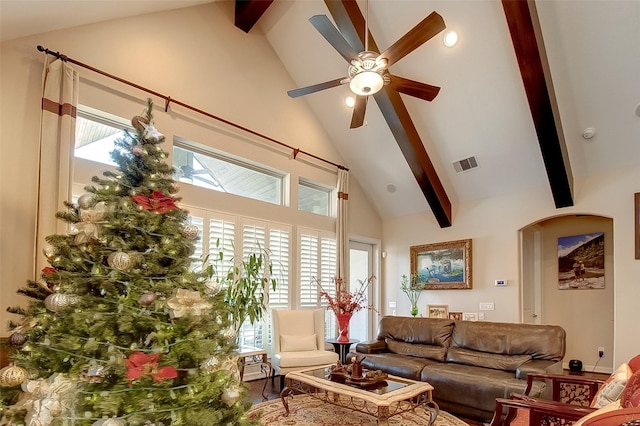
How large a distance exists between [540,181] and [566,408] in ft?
14.9

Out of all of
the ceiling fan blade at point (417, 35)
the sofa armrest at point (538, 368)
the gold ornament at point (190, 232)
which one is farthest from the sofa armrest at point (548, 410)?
the ceiling fan blade at point (417, 35)

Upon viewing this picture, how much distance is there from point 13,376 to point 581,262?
766 cm

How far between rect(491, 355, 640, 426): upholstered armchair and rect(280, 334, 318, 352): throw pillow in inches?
106

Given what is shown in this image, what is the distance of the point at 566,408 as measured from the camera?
2129mm

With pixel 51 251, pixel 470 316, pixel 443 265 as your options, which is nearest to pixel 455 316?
pixel 470 316

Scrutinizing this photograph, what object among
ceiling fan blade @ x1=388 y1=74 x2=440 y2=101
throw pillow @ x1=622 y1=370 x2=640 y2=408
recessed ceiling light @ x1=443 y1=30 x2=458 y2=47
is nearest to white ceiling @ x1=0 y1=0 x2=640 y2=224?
recessed ceiling light @ x1=443 y1=30 x2=458 y2=47

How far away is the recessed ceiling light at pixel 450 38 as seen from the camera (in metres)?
4.76

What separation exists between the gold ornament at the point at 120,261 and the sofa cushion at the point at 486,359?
157 inches

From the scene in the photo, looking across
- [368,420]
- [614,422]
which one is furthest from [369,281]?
[614,422]

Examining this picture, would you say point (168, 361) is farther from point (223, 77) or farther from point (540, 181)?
point (540, 181)

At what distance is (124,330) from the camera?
166cm

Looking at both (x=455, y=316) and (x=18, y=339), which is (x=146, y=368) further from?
(x=455, y=316)

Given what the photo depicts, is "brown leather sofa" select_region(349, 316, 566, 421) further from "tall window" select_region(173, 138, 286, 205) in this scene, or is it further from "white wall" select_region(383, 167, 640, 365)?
"tall window" select_region(173, 138, 286, 205)

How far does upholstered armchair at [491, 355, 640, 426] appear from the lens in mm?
1325
